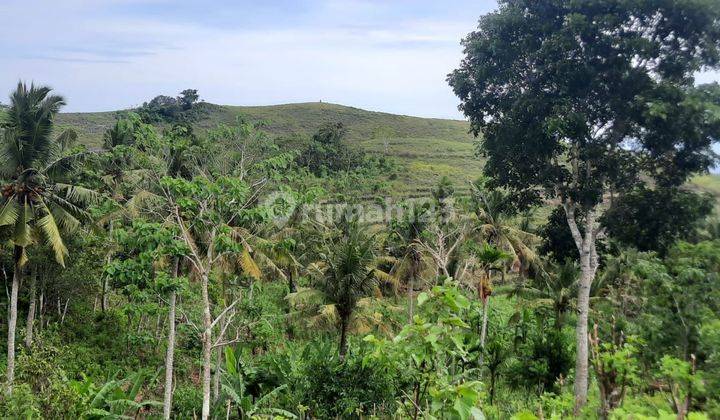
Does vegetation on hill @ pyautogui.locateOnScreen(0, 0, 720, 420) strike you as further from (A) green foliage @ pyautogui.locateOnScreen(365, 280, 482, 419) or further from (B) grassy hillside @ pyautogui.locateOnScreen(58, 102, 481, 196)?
(B) grassy hillside @ pyautogui.locateOnScreen(58, 102, 481, 196)

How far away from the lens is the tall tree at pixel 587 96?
1024 centimetres

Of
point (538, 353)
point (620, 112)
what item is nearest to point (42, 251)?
point (538, 353)

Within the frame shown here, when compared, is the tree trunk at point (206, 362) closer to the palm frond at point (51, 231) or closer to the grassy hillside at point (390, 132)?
the palm frond at point (51, 231)

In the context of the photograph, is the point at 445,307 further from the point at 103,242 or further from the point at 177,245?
the point at 103,242

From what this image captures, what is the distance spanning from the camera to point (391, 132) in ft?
303

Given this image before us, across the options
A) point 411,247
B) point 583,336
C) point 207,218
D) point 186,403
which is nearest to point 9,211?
point 207,218

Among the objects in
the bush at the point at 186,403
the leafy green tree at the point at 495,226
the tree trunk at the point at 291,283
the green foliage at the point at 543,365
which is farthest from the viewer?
the tree trunk at the point at 291,283

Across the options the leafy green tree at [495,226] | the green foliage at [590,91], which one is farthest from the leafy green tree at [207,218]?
the leafy green tree at [495,226]

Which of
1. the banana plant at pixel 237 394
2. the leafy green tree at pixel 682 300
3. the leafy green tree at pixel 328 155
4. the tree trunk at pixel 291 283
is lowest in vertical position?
the tree trunk at pixel 291 283

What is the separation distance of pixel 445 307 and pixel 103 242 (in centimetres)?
1799

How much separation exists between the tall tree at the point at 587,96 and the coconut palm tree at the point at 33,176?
35.9 feet

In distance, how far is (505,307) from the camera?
31.5 meters

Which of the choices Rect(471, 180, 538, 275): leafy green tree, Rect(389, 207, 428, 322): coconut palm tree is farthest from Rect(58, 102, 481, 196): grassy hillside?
Rect(389, 207, 428, 322): coconut palm tree

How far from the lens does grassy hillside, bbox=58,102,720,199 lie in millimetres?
62625
